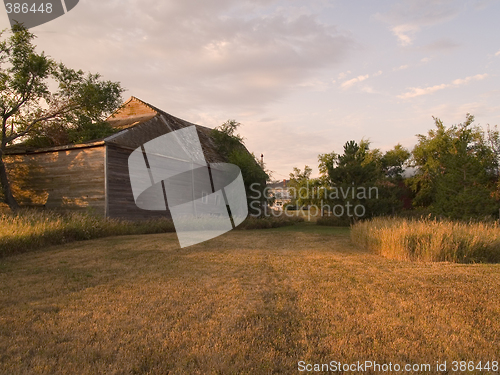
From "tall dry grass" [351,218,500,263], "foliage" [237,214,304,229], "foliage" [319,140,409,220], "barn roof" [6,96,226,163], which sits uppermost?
"barn roof" [6,96,226,163]

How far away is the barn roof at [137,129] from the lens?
15.5 meters

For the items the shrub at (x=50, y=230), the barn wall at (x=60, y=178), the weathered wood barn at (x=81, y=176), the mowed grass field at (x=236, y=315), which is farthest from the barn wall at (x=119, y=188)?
the mowed grass field at (x=236, y=315)

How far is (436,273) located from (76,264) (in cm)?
776

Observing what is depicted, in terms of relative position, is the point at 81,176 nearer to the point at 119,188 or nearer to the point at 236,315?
the point at 119,188

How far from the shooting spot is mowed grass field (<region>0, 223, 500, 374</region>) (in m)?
2.97

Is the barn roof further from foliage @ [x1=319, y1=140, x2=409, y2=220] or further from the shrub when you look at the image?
foliage @ [x1=319, y1=140, x2=409, y2=220]

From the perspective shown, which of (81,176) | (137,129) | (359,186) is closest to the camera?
(81,176)

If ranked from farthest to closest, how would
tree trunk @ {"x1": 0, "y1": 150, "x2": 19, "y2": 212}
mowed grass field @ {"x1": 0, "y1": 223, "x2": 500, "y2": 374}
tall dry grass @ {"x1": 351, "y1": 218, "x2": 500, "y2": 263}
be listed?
tree trunk @ {"x1": 0, "y1": 150, "x2": 19, "y2": 212} < tall dry grass @ {"x1": 351, "y1": 218, "x2": 500, "y2": 263} < mowed grass field @ {"x1": 0, "y1": 223, "x2": 500, "y2": 374}

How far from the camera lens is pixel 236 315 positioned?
13.2ft

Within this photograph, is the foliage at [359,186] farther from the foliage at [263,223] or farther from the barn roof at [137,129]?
the barn roof at [137,129]

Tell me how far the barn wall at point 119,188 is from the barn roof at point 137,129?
0.48m

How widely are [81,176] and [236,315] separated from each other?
45.2 ft

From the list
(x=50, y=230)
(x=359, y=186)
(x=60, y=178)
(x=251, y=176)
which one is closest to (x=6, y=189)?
(x=60, y=178)

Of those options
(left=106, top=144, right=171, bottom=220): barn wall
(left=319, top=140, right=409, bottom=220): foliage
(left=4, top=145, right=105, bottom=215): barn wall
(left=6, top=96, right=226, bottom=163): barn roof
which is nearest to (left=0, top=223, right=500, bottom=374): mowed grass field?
(left=106, top=144, right=171, bottom=220): barn wall
